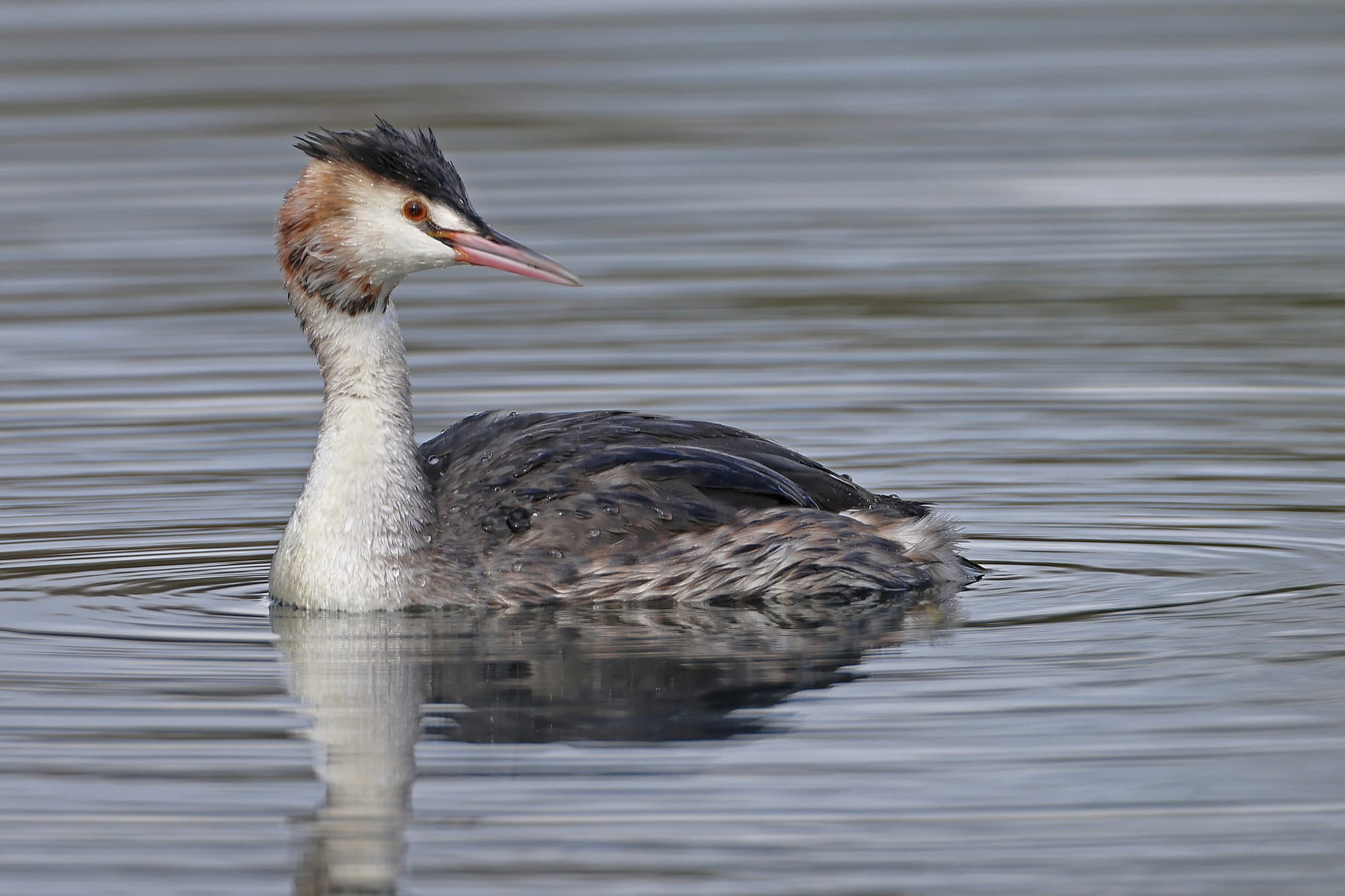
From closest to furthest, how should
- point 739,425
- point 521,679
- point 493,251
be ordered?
point 521,679, point 493,251, point 739,425

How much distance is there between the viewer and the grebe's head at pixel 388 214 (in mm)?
9234

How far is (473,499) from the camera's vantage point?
9383mm

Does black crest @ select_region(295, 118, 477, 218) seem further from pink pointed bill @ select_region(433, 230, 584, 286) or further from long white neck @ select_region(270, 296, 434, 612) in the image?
long white neck @ select_region(270, 296, 434, 612)

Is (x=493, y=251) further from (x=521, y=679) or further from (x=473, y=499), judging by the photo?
(x=521, y=679)

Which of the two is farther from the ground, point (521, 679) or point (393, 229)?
point (393, 229)

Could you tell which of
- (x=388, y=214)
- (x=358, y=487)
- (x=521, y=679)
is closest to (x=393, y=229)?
(x=388, y=214)

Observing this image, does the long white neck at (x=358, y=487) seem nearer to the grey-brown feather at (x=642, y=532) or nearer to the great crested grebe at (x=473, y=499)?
the great crested grebe at (x=473, y=499)

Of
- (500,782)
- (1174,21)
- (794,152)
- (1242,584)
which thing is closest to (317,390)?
(1242,584)

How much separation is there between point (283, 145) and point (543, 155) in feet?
6.75

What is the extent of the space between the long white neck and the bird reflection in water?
0.12m

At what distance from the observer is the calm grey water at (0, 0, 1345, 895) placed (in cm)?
676

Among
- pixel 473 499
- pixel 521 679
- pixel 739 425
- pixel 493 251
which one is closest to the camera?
pixel 521 679

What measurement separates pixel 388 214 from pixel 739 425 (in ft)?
11.0

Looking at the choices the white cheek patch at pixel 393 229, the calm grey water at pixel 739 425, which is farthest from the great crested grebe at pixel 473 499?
the calm grey water at pixel 739 425
